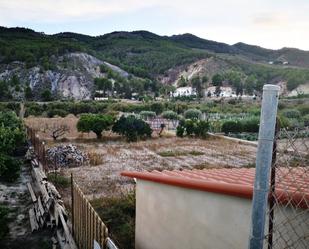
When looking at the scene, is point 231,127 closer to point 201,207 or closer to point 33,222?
point 33,222

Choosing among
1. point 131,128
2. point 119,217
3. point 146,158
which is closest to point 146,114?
point 131,128

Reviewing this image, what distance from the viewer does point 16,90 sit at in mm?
84875

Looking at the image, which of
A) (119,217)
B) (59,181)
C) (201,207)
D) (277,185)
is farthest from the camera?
(59,181)

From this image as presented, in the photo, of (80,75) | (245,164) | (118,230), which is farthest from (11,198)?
(80,75)

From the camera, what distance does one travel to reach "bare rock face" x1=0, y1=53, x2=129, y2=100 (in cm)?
10200

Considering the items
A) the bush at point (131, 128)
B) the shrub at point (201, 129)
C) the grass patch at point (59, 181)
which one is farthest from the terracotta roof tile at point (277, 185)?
the shrub at point (201, 129)

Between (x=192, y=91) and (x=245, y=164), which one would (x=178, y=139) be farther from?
(x=192, y=91)

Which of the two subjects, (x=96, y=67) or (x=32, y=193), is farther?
(x=96, y=67)

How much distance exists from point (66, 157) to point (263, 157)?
16637 mm

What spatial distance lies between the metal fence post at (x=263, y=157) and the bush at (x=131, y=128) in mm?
24768

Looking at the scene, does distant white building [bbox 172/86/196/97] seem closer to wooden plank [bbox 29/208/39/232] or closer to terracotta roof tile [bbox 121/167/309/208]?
wooden plank [bbox 29/208/39/232]

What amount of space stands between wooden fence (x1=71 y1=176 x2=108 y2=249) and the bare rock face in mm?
93291

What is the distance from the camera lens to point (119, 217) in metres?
9.02

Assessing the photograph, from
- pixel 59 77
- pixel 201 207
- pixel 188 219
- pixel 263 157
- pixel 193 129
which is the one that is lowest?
pixel 193 129
